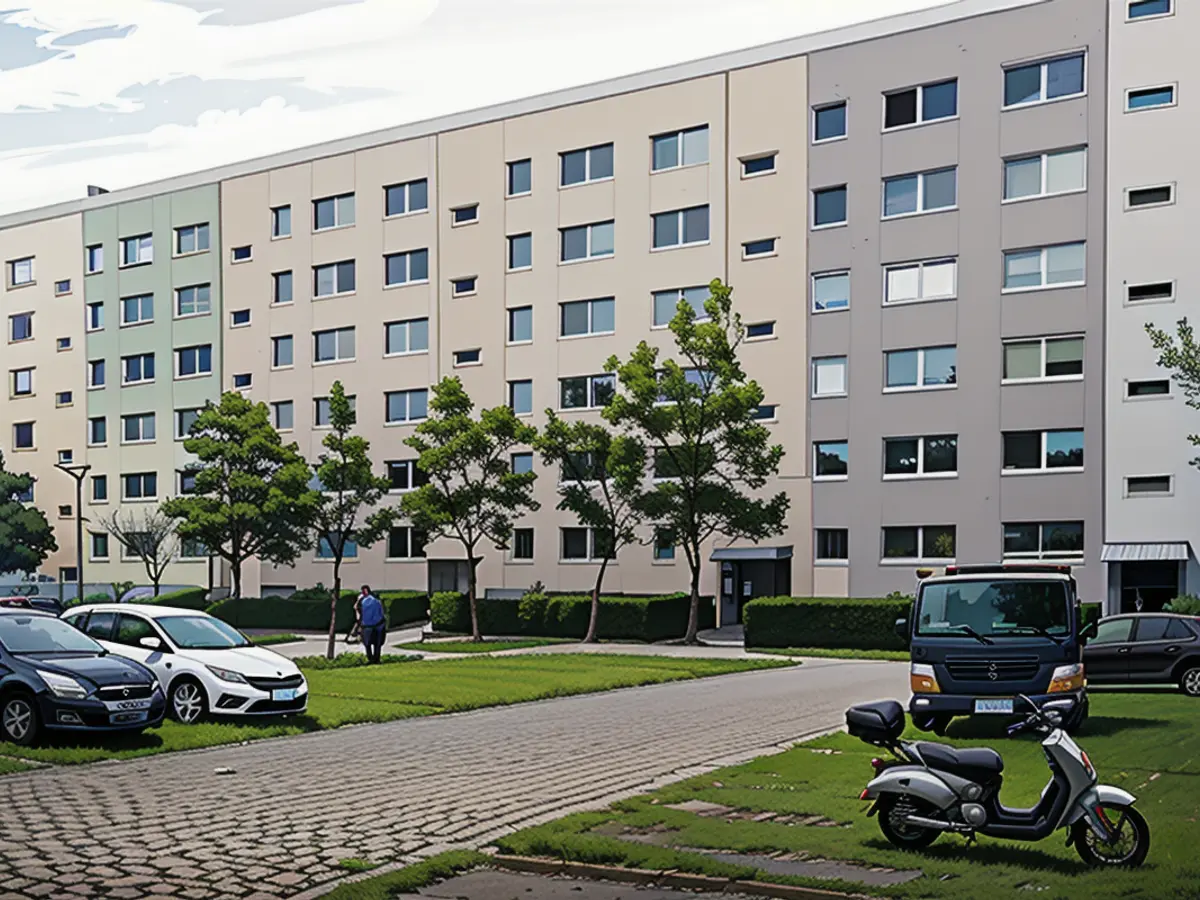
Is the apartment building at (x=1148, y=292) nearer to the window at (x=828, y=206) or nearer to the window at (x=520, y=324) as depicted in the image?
the window at (x=828, y=206)

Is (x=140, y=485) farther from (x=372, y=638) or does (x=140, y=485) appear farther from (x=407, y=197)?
(x=372, y=638)

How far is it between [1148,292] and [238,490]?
1304 inches

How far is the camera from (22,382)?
70.8 m

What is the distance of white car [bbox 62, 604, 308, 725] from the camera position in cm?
1752

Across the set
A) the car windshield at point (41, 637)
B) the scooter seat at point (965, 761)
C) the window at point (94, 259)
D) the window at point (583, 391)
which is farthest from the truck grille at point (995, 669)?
the window at point (94, 259)

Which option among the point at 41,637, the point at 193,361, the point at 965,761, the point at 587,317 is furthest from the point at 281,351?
the point at 965,761

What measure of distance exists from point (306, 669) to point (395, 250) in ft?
103

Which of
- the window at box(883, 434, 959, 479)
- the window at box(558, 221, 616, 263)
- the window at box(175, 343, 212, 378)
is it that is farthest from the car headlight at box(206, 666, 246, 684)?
the window at box(175, 343, 212, 378)

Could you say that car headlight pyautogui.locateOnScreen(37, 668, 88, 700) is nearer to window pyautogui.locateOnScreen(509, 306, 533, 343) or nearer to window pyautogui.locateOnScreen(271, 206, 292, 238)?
window pyautogui.locateOnScreen(509, 306, 533, 343)

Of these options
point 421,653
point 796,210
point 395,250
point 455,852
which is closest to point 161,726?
point 455,852

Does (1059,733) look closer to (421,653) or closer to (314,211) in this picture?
(421,653)

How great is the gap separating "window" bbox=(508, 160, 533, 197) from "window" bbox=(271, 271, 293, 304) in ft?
40.2

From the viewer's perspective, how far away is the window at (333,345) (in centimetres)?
5841

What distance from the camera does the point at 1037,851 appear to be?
9.42 metres
